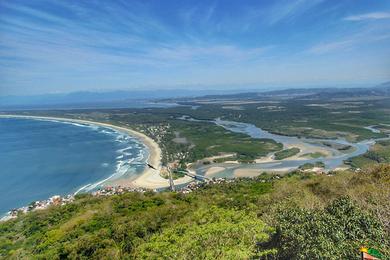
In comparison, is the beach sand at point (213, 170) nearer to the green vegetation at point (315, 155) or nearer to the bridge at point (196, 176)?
the bridge at point (196, 176)

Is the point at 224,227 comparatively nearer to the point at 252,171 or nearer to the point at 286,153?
the point at 252,171

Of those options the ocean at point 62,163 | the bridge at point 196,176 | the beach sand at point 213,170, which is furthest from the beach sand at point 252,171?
the ocean at point 62,163

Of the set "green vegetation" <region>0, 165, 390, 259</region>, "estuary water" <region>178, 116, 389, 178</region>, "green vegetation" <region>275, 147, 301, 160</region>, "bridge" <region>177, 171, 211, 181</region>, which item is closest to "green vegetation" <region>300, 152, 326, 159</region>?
"estuary water" <region>178, 116, 389, 178</region>

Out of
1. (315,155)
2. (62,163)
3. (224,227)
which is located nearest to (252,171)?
(315,155)

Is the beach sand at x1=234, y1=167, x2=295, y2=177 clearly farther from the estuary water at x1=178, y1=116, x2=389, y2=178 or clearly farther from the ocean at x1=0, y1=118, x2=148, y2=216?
the ocean at x1=0, y1=118, x2=148, y2=216

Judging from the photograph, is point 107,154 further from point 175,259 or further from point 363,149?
point 175,259

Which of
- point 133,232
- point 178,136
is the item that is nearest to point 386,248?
point 133,232

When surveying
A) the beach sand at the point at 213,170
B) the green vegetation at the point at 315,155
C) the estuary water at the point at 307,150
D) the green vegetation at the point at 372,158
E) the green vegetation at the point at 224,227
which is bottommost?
the estuary water at the point at 307,150
